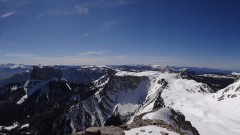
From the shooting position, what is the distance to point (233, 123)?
83750 millimetres

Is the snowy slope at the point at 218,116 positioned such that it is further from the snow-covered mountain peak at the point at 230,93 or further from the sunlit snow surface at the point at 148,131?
the sunlit snow surface at the point at 148,131

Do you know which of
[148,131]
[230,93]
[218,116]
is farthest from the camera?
[230,93]

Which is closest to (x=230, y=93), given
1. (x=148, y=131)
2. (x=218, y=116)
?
(x=218, y=116)

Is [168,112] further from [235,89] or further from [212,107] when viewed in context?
[235,89]

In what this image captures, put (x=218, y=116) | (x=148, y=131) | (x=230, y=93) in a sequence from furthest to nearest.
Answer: (x=230, y=93) < (x=218, y=116) < (x=148, y=131)

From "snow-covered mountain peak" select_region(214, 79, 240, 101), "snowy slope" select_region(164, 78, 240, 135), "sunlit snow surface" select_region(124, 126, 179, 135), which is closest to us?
"sunlit snow surface" select_region(124, 126, 179, 135)

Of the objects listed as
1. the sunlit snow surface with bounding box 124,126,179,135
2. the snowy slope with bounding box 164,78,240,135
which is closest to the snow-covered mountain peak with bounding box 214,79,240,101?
the snowy slope with bounding box 164,78,240,135

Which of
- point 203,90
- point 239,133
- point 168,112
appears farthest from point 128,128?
point 203,90

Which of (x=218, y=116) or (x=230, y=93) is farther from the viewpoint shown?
(x=230, y=93)

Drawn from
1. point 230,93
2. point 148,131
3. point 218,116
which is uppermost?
point 148,131

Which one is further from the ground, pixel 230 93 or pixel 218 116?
pixel 230 93

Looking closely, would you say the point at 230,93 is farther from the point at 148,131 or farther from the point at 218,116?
the point at 148,131

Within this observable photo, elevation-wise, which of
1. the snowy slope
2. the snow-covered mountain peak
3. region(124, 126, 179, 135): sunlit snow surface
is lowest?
the snowy slope

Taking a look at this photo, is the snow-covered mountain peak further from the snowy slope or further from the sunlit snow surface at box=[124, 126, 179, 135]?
the sunlit snow surface at box=[124, 126, 179, 135]
